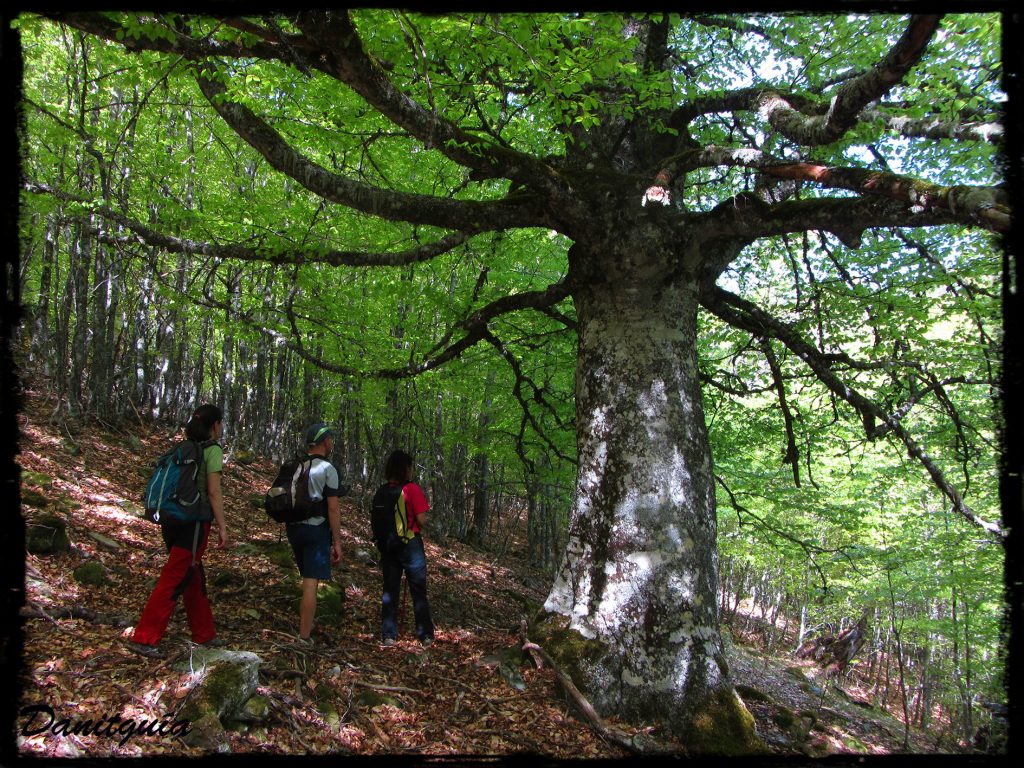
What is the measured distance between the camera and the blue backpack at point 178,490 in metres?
3.65

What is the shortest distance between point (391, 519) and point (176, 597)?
1.87m

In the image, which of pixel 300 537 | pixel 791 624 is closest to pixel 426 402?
pixel 300 537

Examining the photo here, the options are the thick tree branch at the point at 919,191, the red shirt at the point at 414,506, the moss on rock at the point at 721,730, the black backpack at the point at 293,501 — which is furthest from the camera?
the red shirt at the point at 414,506

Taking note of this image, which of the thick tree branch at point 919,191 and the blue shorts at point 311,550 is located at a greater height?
the thick tree branch at point 919,191

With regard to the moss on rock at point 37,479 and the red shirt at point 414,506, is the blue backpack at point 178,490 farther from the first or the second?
the moss on rock at point 37,479

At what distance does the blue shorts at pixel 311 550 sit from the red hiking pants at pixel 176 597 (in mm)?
759

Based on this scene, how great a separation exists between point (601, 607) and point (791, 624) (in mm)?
30154

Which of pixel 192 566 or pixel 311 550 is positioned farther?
pixel 311 550

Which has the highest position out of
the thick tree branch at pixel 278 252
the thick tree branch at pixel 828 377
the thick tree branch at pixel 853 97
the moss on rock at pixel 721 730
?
the thick tree branch at pixel 853 97

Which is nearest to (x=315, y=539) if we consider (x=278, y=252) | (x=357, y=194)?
(x=278, y=252)

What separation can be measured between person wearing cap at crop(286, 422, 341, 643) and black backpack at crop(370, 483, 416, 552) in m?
0.59

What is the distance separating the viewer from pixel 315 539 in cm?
447

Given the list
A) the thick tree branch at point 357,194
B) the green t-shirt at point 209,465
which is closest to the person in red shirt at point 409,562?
the green t-shirt at point 209,465

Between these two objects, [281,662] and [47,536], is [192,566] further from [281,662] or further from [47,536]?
[47,536]
